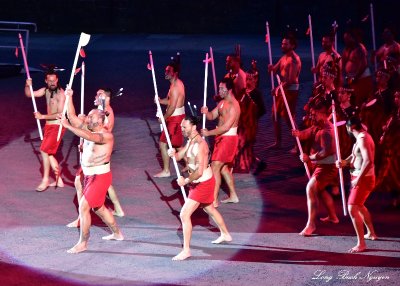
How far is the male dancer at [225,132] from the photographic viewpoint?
1388 centimetres

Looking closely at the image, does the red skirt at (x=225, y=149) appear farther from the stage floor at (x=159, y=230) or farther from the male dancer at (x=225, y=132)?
the stage floor at (x=159, y=230)

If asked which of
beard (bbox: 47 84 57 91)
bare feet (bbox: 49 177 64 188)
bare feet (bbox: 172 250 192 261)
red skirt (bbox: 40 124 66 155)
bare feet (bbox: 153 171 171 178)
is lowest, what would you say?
bare feet (bbox: 153 171 171 178)

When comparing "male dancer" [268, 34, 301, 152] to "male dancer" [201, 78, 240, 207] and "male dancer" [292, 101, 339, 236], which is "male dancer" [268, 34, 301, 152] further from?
"male dancer" [292, 101, 339, 236]

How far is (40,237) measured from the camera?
12.6 metres

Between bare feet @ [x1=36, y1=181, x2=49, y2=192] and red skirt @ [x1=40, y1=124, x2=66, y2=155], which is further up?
red skirt @ [x1=40, y1=124, x2=66, y2=155]

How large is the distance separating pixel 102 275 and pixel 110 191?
2.47 metres

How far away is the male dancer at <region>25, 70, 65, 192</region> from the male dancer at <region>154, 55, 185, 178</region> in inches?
69.8

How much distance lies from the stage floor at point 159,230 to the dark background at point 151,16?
1174 cm

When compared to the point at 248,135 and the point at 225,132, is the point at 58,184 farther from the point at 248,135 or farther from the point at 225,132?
the point at 248,135

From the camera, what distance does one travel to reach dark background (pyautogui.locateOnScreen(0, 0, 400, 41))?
31.7m

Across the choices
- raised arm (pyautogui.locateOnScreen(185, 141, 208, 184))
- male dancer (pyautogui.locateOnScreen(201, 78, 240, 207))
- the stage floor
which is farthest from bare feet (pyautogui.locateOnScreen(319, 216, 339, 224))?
raised arm (pyautogui.locateOnScreen(185, 141, 208, 184))

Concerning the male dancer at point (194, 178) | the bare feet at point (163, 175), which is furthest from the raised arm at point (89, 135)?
the bare feet at point (163, 175)

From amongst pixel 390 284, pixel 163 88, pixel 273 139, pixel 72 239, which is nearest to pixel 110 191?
pixel 72 239

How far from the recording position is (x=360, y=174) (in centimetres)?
1203
